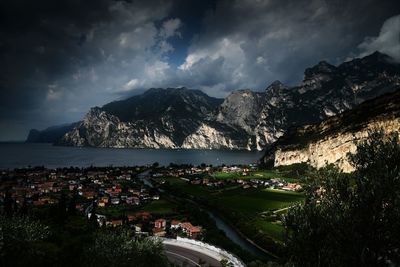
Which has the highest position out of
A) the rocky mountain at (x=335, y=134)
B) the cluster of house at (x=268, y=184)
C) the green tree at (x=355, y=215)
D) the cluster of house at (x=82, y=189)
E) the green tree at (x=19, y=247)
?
the rocky mountain at (x=335, y=134)

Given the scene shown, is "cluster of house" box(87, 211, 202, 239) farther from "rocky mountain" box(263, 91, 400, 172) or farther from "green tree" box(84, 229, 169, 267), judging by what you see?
"rocky mountain" box(263, 91, 400, 172)

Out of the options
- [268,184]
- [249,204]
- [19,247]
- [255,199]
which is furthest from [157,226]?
[268,184]

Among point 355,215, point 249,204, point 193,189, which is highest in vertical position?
point 355,215

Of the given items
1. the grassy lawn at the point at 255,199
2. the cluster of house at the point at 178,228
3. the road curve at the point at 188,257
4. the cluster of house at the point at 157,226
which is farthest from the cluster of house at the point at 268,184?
the road curve at the point at 188,257

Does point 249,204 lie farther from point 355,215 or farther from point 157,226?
point 355,215

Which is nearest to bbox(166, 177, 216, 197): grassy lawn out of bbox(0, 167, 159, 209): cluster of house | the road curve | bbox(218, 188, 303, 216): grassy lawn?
bbox(218, 188, 303, 216): grassy lawn

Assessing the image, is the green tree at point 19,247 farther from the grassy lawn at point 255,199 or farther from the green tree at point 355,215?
the grassy lawn at point 255,199
